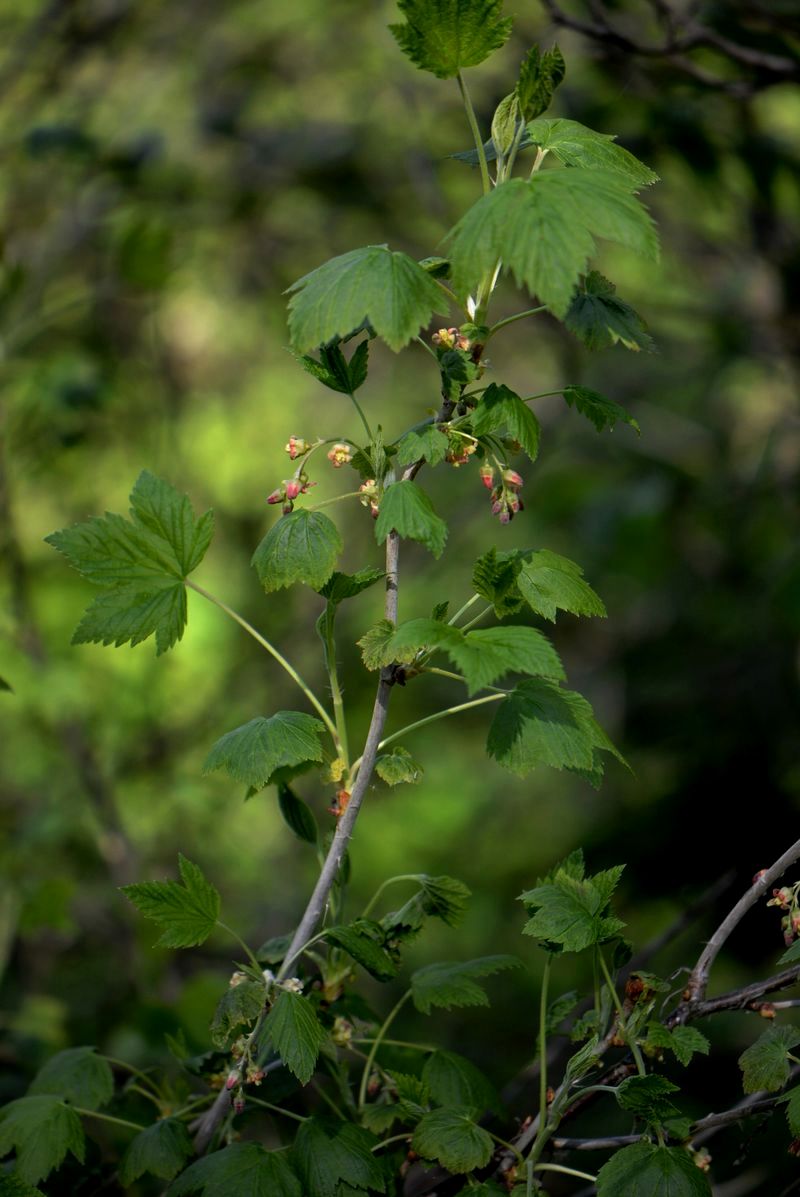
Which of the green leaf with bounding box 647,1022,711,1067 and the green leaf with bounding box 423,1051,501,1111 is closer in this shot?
the green leaf with bounding box 647,1022,711,1067

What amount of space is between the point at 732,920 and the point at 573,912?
0.13 meters

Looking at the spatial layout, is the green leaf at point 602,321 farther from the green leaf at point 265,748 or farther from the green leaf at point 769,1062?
the green leaf at point 769,1062

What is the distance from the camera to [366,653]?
95cm

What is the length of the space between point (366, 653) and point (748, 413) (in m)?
4.62

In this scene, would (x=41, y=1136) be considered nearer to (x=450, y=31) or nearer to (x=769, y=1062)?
(x=769, y=1062)

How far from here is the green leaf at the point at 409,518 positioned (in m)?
0.89

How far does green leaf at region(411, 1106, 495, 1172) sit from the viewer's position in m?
0.92

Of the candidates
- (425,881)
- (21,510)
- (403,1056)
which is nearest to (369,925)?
(425,881)

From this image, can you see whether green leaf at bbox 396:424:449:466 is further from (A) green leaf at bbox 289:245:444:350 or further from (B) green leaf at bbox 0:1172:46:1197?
(B) green leaf at bbox 0:1172:46:1197

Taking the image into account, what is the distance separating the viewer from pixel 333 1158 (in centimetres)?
95

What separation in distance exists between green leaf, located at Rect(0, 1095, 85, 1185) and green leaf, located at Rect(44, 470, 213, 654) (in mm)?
467

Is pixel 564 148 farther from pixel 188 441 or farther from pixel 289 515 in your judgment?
pixel 188 441

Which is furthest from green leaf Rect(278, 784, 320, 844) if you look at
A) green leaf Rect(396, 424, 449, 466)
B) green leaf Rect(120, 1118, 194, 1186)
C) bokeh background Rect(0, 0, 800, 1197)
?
bokeh background Rect(0, 0, 800, 1197)

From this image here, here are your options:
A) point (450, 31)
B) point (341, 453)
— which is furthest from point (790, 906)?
point (450, 31)
